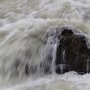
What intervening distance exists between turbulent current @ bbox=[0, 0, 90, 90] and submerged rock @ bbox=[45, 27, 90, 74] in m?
0.09

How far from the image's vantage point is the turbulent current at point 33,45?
4250mm

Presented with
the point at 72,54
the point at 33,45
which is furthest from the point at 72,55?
the point at 33,45

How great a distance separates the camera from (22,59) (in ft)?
14.5

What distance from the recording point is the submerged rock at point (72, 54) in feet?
13.9

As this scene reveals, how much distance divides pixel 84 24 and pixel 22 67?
5.82 ft

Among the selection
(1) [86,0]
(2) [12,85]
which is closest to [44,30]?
(2) [12,85]

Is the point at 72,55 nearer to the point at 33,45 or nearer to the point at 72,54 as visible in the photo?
the point at 72,54

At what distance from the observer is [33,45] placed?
455cm

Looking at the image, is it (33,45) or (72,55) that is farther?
(33,45)

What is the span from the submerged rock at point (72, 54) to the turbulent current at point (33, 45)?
9 cm

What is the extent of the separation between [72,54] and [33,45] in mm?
747

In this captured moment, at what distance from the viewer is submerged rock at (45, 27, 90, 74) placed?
13.9 feet

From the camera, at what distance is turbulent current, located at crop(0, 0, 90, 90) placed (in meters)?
4.25

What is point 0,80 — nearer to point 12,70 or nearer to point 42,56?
point 12,70
